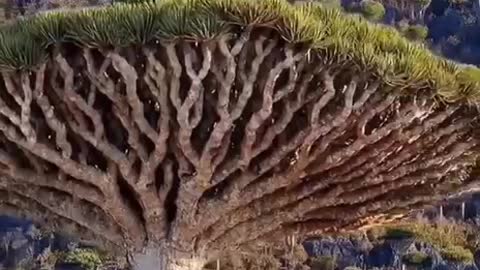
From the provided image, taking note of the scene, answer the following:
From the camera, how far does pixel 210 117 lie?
19.4 feet

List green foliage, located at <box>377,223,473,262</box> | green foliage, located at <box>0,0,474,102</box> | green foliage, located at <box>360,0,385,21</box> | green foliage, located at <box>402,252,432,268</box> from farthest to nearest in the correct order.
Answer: green foliage, located at <box>360,0,385,21</box>, green foliage, located at <box>402,252,432,268</box>, green foliage, located at <box>377,223,473,262</box>, green foliage, located at <box>0,0,474,102</box>

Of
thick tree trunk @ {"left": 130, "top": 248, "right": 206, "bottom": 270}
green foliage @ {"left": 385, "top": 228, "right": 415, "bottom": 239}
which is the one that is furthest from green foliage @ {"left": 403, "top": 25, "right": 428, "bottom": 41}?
green foliage @ {"left": 385, "top": 228, "right": 415, "bottom": 239}

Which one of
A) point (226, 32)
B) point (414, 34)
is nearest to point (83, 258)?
point (414, 34)

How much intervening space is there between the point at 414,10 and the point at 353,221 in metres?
28.6

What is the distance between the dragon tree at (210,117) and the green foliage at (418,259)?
60.6ft

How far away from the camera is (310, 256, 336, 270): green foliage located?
75.1 ft

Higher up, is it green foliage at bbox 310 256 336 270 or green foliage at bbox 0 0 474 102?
green foliage at bbox 310 256 336 270

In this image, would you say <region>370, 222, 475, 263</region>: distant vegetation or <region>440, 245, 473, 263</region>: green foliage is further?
<region>440, 245, 473, 263</region>: green foliage

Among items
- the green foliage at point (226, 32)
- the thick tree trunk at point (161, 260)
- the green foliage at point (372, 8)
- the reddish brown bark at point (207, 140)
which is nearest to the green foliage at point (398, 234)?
the green foliage at point (372, 8)

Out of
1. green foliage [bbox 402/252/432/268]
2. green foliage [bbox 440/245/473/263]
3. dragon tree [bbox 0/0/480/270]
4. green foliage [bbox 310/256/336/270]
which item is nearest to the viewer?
dragon tree [bbox 0/0/480/270]

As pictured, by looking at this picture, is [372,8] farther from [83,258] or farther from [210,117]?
[210,117]

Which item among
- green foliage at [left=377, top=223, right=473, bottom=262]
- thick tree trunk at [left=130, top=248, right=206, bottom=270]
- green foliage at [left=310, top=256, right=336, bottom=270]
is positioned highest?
green foliage at [left=377, top=223, right=473, bottom=262]

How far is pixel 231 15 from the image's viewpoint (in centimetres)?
556

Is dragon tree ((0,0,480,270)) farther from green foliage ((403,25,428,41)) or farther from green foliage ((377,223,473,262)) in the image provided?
green foliage ((377,223,473,262))
